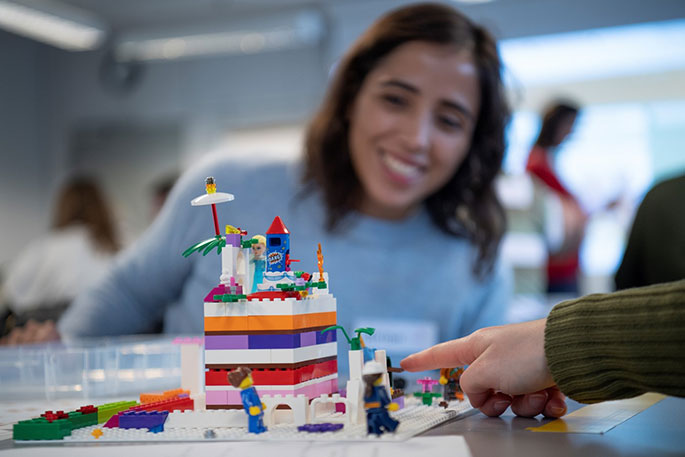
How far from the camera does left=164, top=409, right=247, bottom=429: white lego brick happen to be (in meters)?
0.76

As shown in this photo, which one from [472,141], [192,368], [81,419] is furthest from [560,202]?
[81,419]

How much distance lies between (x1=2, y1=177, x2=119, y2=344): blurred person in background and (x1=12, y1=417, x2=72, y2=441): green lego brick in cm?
231

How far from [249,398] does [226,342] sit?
82 mm

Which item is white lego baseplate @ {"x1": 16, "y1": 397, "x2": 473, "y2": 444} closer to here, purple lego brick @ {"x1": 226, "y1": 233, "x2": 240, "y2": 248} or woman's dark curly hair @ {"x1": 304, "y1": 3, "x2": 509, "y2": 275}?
purple lego brick @ {"x1": 226, "y1": 233, "x2": 240, "y2": 248}

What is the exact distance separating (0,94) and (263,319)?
5.73m

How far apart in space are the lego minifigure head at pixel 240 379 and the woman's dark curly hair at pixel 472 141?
92 centimetres

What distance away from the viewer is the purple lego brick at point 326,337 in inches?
32.9

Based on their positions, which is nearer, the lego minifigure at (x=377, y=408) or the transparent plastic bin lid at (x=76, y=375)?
the lego minifigure at (x=377, y=408)

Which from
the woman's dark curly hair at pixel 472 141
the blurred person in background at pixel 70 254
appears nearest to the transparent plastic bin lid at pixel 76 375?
the woman's dark curly hair at pixel 472 141

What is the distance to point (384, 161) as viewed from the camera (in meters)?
1.67

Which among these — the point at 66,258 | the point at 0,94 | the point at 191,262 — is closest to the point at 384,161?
the point at 191,262

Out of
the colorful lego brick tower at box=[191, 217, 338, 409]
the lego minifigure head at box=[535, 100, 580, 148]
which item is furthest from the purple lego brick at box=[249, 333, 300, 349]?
the lego minifigure head at box=[535, 100, 580, 148]

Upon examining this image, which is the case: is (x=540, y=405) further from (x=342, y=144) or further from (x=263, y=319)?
(x=342, y=144)

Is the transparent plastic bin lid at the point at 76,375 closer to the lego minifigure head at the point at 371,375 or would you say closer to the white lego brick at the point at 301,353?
the white lego brick at the point at 301,353
